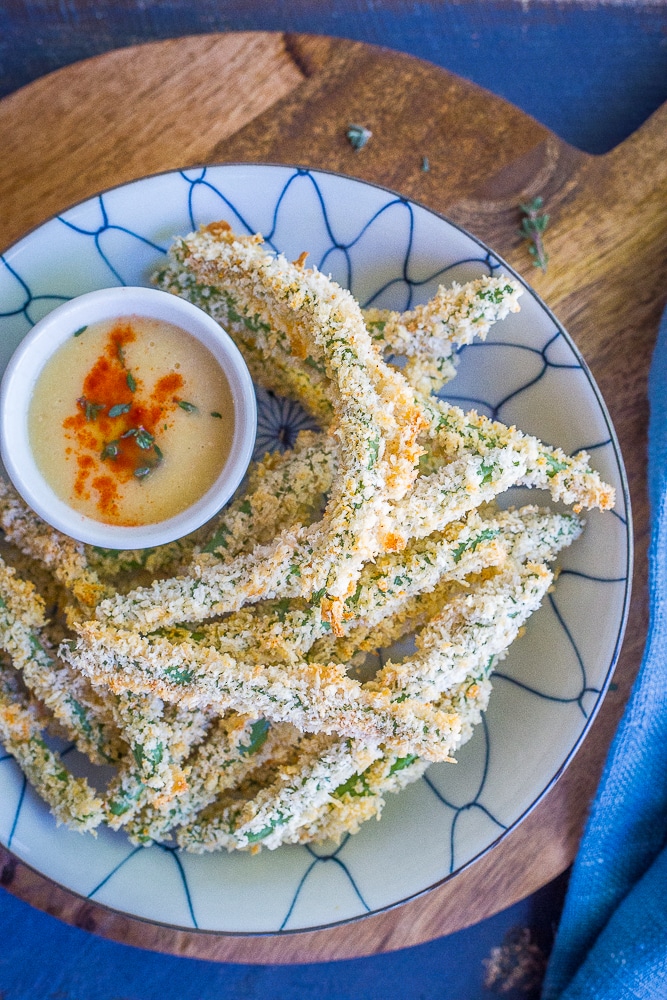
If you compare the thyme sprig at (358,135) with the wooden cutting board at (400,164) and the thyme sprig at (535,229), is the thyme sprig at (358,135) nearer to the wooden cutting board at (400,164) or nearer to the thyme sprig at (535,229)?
the wooden cutting board at (400,164)

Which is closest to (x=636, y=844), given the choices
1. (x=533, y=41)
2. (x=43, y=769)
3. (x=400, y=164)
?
(x=43, y=769)

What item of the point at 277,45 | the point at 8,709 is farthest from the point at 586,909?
the point at 277,45

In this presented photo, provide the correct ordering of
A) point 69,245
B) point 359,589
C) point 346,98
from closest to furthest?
point 359,589 → point 69,245 → point 346,98

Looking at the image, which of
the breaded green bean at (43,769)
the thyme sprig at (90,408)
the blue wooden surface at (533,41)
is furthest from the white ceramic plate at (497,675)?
the blue wooden surface at (533,41)

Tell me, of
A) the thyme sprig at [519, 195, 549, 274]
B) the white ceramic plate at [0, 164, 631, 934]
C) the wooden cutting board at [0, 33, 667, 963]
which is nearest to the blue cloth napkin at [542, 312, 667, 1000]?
the wooden cutting board at [0, 33, 667, 963]

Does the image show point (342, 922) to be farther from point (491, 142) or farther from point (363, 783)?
point (491, 142)

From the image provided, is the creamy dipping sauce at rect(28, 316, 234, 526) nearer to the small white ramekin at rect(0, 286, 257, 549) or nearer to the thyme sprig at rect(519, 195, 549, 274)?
the small white ramekin at rect(0, 286, 257, 549)
